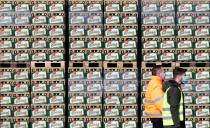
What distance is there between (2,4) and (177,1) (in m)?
2.85

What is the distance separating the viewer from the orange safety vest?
39.9 ft

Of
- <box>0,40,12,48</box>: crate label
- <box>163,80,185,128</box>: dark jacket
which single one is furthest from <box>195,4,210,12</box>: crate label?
<box>0,40,12,48</box>: crate label

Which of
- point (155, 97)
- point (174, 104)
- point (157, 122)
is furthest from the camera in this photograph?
point (157, 122)

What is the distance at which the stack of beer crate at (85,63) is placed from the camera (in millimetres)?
13414

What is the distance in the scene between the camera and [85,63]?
1355 cm

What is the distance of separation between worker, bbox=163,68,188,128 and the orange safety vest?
89 cm

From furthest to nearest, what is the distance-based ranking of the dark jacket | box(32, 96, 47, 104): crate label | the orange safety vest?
box(32, 96, 47, 104): crate label, the orange safety vest, the dark jacket

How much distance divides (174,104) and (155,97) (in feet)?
3.84

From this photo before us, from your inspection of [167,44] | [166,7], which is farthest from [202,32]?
[166,7]

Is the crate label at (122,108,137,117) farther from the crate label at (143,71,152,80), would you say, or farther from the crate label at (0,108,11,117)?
the crate label at (0,108,11,117)

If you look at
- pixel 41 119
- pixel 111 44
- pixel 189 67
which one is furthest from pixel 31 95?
pixel 189 67

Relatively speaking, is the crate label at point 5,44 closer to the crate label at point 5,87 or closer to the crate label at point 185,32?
the crate label at point 5,87

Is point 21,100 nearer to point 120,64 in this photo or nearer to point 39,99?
point 39,99

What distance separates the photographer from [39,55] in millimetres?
13547
